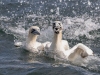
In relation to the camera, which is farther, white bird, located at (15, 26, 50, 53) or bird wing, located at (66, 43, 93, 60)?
white bird, located at (15, 26, 50, 53)

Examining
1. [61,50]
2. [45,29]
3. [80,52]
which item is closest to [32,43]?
[61,50]

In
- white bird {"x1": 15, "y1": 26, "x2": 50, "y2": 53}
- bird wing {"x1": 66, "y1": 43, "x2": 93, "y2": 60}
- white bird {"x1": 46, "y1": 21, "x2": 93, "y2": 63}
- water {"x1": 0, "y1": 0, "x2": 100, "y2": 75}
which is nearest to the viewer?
water {"x1": 0, "y1": 0, "x2": 100, "y2": 75}

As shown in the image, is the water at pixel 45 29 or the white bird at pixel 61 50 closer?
the water at pixel 45 29

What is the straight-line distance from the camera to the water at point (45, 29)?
13.3 m

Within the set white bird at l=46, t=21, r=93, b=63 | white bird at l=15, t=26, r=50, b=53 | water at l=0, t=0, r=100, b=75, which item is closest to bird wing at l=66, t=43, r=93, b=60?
white bird at l=46, t=21, r=93, b=63

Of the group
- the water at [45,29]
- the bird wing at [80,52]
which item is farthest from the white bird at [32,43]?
the bird wing at [80,52]

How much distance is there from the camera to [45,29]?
18250 mm

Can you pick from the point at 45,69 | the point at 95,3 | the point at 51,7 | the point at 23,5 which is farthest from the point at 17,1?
the point at 45,69

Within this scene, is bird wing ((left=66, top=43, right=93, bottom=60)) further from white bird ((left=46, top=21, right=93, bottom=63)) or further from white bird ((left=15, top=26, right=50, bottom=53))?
white bird ((left=15, top=26, right=50, bottom=53))

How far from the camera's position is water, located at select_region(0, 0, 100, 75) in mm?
13266

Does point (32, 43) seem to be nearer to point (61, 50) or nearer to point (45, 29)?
point (61, 50)

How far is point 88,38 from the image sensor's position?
55.5 ft

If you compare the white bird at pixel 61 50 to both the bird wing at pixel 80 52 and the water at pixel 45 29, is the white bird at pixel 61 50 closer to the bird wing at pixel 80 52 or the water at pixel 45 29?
the bird wing at pixel 80 52

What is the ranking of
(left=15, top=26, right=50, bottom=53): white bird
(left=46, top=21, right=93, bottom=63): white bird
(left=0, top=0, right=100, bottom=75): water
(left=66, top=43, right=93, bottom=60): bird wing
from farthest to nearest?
(left=15, top=26, right=50, bottom=53): white bird, (left=46, top=21, right=93, bottom=63): white bird, (left=66, top=43, right=93, bottom=60): bird wing, (left=0, top=0, right=100, bottom=75): water
